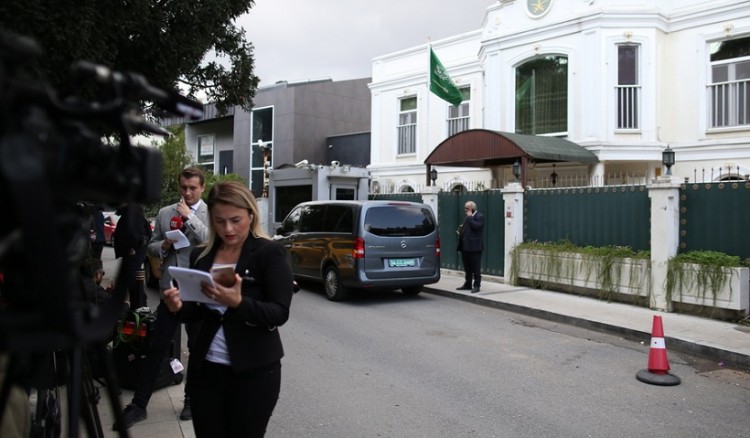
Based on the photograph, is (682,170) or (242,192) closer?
(242,192)

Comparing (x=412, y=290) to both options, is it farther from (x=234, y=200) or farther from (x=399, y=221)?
(x=234, y=200)

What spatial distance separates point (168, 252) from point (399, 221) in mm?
6199

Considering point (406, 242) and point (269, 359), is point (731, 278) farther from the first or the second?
point (269, 359)

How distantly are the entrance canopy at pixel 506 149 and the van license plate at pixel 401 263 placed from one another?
12.9ft

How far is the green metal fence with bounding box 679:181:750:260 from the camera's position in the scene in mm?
8906

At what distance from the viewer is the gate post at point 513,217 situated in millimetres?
12383

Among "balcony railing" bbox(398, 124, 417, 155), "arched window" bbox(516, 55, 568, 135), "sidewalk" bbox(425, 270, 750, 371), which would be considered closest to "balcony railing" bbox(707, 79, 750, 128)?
"arched window" bbox(516, 55, 568, 135)

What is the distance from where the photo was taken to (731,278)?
847cm

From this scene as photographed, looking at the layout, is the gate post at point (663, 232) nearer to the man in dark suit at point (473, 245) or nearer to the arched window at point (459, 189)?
the man in dark suit at point (473, 245)

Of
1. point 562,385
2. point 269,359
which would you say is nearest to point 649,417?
point 562,385

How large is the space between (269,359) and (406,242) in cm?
766

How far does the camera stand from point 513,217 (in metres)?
12.4

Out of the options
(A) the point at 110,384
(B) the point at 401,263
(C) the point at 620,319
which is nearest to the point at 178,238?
(A) the point at 110,384

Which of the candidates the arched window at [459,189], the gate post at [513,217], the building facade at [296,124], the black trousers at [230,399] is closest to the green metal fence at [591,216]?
the gate post at [513,217]
